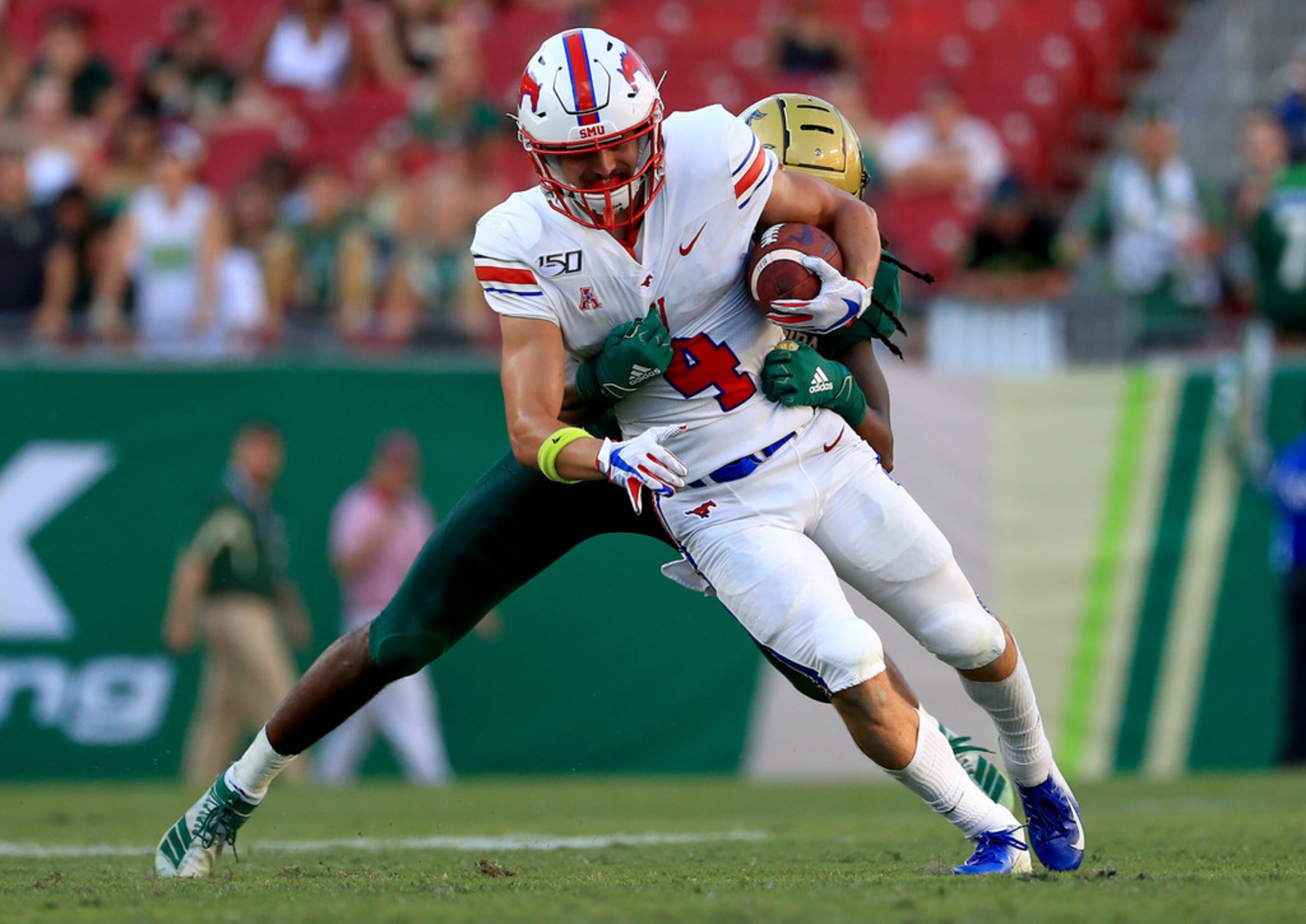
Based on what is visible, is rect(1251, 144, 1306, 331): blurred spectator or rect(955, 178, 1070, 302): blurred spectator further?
rect(955, 178, 1070, 302): blurred spectator

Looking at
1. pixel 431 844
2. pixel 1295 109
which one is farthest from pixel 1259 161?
pixel 431 844

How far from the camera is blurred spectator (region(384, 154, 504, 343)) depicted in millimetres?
9953

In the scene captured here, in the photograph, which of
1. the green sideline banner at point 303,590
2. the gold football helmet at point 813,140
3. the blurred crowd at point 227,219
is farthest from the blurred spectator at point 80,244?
the gold football helmet at point 813,140

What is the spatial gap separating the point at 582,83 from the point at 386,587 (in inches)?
223

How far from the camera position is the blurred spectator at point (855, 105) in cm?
1066

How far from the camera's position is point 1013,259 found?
387 inches

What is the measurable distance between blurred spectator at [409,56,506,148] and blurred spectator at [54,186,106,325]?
2.05m

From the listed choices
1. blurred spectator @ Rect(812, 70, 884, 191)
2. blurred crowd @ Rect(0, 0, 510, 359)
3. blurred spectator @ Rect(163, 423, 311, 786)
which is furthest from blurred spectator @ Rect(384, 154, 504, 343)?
blurred spectator @ Rect(812, 70, 884, 191)

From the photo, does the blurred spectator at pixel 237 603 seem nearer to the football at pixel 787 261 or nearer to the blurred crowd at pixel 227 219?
the blurred crowd at pixel 227 219

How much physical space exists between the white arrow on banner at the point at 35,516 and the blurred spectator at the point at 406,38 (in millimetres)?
3695

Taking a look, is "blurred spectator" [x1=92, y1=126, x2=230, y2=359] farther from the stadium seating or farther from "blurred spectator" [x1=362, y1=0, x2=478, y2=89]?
"blurred spectator" [x1=362, y1=0, x2=478, y2=89]

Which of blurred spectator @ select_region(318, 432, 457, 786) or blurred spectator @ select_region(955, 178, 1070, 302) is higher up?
blurred spectator @ select_region(955, 178, 1070, 302)

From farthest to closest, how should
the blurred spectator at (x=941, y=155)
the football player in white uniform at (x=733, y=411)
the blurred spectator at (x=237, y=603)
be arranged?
the blurred spectator at (x=941, y=155)
the blurred spectator at (x=237, y=603)
the football player in white uniform at (x=733, y=411)

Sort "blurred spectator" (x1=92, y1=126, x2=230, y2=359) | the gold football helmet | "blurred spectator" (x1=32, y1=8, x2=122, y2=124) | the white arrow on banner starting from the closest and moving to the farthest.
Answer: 1. the gold football helmet
2. the white arrow on banner
3. "blurred spectator" (x1=92, y1=126, x2=230, y2=359)
4. "blurred spectator" (x1=32, y1=8, x2=122, y2=124)
